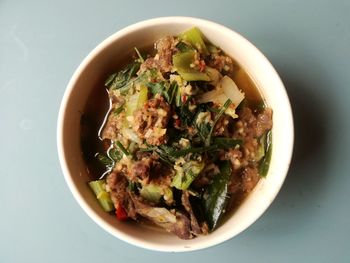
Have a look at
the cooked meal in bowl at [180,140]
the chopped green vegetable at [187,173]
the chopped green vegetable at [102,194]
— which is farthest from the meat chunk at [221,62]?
the chopped green vegetable at [102,194]

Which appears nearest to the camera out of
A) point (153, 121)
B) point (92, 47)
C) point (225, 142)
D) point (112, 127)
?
point (153, 121)

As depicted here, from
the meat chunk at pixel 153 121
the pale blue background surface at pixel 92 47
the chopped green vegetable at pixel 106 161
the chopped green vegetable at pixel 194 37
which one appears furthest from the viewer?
the pale blue background surface at pixel 92 47

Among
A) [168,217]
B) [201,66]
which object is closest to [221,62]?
[201,66]

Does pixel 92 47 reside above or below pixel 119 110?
above

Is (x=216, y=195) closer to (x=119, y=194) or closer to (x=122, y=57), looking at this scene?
(x=119, y=194)

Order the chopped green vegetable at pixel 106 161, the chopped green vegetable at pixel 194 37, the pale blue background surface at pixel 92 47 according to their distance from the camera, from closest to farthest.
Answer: the chopped green vegetable at pixel 194 37 → the chopped green vegetable at pixel 106 161 → the pale blue background surface at pixel 92 47

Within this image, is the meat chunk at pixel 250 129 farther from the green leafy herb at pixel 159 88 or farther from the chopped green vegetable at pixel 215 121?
the green leafy herb at pixel 159 88
